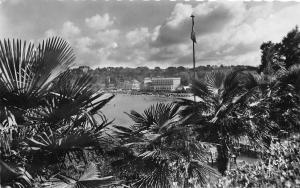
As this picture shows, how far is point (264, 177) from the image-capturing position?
21.1 ft

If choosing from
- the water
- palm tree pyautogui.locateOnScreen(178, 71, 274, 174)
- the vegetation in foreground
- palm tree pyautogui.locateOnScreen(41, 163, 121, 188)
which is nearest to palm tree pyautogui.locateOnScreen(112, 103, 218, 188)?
the vegetation in foreground

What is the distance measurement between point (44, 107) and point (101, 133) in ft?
2.37

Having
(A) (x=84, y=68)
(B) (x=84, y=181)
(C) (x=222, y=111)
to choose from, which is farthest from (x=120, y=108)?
(B) (x=84, y=181)

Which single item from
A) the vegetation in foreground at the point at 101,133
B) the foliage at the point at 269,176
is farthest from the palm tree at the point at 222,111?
the foliage at the point at 269,176

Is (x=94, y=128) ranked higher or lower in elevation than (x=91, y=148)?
higher

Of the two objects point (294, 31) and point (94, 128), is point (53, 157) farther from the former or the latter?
point (294, 31)

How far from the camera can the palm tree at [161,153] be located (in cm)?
452

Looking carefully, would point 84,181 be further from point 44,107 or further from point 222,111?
point 222,111

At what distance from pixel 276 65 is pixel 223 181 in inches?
483

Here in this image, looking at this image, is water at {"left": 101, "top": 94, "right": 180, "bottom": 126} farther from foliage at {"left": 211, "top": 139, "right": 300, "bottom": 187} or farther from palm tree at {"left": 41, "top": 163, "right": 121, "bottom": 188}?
foliage at {"left": 211, "top": 139, "right": 300, "bottom": 187}

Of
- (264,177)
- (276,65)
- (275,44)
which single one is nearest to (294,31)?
(275,44)

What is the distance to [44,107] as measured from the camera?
10.9 feet

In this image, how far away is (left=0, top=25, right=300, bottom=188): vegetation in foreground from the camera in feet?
9.95

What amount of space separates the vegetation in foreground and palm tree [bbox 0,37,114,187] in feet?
0.03
